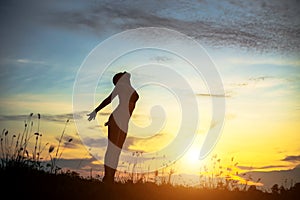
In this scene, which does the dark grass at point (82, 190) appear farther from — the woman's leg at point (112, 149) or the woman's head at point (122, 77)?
the woman's head at point (122, 77)

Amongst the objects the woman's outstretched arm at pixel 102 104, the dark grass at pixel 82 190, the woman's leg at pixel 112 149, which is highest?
the woman's outstretched arm at pixel 102 104

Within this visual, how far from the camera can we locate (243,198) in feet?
45.9

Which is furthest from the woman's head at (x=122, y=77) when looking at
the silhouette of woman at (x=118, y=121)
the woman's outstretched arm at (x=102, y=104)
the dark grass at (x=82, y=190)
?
the dark grass at (x=82, y=190)

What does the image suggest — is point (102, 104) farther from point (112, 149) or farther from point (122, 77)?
point (112, 149)

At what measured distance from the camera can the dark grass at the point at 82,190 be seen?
1077cm

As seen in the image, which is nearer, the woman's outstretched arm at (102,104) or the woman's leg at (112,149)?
the woman's leg at (112,149)

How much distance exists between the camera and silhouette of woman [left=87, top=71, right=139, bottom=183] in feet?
43.5

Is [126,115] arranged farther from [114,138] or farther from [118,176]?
[118,176]

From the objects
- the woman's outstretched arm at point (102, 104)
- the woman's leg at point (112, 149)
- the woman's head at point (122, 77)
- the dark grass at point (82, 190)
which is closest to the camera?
the dark grass at point (82, 190)

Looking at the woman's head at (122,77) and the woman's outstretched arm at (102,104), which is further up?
the woman's head at (122,77)

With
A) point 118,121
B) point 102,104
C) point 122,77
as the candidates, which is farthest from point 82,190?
point 122,77

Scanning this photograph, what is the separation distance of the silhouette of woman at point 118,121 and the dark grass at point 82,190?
74cm

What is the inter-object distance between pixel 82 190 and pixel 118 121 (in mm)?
2662

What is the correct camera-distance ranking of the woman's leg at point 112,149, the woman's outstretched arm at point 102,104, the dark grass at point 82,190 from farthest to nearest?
the woman's outstretched arm at point 102,104 → the woman's leg at point 112,149 → the dark grass at point 82,190
